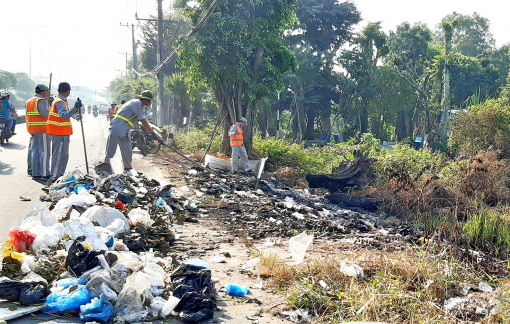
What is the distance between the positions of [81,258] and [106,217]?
4.49ft

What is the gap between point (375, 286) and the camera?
3.98m

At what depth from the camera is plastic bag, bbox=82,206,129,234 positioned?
17.3 feet

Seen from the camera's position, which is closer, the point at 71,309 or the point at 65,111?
the point at 71,309

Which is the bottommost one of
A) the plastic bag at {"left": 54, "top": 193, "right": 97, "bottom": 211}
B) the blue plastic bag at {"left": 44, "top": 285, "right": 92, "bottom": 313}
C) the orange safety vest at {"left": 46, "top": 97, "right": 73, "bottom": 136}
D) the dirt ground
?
the dirt ground

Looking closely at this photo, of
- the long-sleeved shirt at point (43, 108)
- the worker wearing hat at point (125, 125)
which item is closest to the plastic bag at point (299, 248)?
the worker wearing hat at point (125, 125)

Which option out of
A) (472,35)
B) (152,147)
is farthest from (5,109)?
(472,35)

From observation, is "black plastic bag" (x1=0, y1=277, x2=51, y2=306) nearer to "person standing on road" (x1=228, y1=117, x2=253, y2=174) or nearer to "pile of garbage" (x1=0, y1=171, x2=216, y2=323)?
"pile of garbage" (x1=0, y1=171, x2=216, y2=323)

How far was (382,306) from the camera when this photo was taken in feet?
12.0

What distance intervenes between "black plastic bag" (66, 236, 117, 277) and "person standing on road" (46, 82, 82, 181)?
4592mm

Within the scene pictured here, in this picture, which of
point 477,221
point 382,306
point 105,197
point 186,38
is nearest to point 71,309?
point 382,306

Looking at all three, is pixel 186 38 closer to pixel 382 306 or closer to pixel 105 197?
pixel 105 197

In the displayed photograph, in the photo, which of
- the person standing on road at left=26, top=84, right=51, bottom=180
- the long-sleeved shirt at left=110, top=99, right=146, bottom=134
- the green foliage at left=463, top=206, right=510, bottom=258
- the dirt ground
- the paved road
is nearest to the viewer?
the dirt ground

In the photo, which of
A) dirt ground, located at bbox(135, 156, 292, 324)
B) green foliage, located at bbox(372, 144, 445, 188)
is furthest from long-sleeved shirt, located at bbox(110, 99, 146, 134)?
green foliage, located at bbox(372, 144, 445, 188)

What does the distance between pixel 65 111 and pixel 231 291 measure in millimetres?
5499
